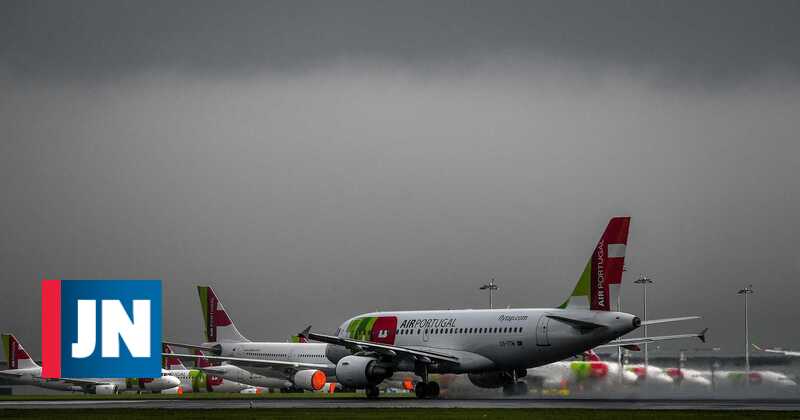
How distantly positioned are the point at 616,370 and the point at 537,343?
7.55 meters

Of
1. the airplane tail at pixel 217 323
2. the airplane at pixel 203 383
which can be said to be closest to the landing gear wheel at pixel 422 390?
the airplane tail at pixel 217 323

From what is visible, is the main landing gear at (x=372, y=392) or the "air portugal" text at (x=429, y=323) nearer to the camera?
the main landing gear at (x=372, y=392)

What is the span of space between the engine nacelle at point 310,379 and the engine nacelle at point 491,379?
14.9m

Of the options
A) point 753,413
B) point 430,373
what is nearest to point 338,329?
point 430,373

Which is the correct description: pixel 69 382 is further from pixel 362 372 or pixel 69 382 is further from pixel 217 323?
pixel 362 372

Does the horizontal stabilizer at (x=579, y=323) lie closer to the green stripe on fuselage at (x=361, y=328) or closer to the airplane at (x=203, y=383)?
the green stripe on fuselage at (x=361, y=328)

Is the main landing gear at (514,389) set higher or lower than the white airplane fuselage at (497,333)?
lower

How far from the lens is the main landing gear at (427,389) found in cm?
6100

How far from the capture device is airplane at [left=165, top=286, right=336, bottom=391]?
7600 cm

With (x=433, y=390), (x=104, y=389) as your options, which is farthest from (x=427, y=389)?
(x=104, y=389)

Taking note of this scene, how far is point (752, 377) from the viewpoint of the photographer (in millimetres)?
57812

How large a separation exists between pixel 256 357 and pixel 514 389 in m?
33.6

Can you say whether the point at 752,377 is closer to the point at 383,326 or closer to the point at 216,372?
the point at 383,326

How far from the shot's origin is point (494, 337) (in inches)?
2317
